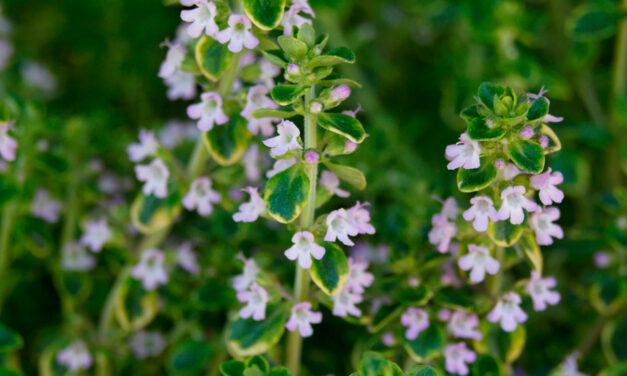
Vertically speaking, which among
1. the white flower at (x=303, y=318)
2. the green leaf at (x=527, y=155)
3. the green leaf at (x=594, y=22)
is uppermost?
the green leaf at (x=594, y=22)

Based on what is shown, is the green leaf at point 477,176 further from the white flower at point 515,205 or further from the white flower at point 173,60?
the white flower at point 173,60

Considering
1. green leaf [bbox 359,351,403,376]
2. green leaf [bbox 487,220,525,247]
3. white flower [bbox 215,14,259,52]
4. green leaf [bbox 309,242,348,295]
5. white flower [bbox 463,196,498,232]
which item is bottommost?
green leaf [bbox 359,351,403,376]

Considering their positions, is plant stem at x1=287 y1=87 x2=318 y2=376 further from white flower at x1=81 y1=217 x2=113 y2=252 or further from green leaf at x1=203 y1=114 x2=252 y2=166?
white flower at x1=81 y1=217 x2=113 y2=252

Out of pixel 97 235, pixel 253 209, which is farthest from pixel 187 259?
pixel 253 209

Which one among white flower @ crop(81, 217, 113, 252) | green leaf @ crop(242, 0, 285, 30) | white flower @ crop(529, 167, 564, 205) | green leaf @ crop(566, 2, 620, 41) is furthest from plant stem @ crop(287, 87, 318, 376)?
green leaf @ crop(566, 2, 620, 41)

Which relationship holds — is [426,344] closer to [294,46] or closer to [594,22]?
[294,46]

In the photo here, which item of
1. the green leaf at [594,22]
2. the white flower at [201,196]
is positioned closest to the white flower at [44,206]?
the white flower at [201,196]
